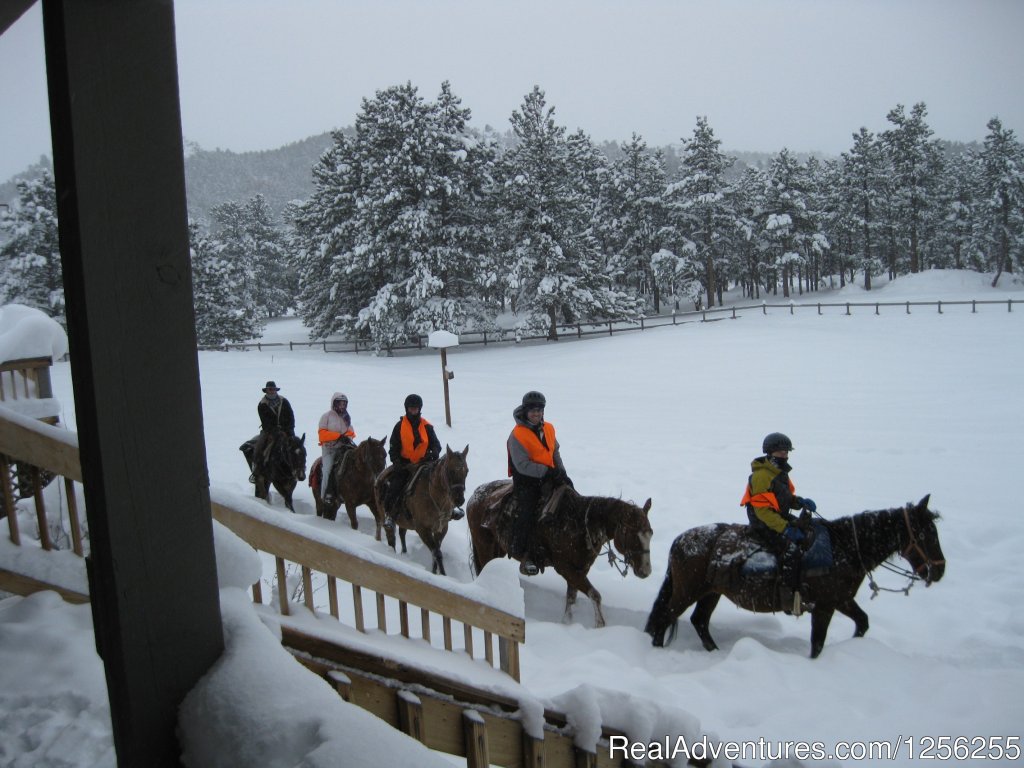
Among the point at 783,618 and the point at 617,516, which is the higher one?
the point at 617,516

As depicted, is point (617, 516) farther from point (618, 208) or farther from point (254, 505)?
point (618, 208)

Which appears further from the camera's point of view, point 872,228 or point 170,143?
point 872,228

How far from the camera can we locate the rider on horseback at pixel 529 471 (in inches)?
289

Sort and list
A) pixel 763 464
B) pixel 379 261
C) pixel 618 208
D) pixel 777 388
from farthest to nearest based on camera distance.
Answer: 1. pixel 618 208
2. pixel 379 261
3. pixel 777 388
4. pixel 763 464

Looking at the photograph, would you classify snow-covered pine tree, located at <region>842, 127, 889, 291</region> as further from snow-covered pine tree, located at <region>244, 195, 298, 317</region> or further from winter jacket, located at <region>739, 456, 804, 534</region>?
winter jacket, located at <region>739, 456, 804, 534</region>

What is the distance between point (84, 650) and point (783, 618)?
22.4 feet

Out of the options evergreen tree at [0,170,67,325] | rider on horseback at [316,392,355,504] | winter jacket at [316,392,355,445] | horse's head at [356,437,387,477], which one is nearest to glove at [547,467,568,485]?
horse's head at [356,437,387,477]

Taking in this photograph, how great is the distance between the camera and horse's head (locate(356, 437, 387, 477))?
10.5 metres

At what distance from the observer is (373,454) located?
10570 millimetres

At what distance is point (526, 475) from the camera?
7441mm

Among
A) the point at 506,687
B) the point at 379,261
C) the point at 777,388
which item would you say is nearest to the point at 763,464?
the point at 506,687

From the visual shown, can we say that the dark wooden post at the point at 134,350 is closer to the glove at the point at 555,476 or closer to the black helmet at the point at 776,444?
the black helmet at the point at 776,444

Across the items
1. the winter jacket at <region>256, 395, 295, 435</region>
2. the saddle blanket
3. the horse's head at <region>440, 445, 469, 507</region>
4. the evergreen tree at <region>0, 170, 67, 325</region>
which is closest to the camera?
the saddle blanket

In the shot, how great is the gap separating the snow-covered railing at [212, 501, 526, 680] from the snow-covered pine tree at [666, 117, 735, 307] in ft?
155
